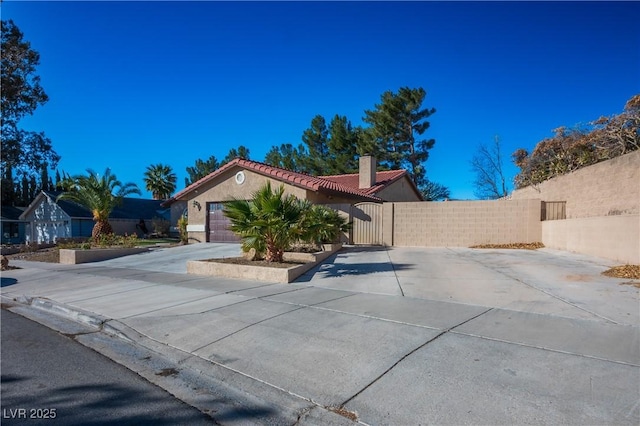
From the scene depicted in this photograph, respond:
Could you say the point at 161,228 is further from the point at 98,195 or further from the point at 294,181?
the point at 294,181

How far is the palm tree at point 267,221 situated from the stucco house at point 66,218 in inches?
1108

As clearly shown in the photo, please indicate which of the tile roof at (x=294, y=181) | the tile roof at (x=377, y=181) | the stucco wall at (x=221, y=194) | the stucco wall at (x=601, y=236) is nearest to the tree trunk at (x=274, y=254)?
the tile roof at (x=294, y=181)

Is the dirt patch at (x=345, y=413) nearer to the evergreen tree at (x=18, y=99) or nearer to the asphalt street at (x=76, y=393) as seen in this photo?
the asphalt street at (x=76, y=393)

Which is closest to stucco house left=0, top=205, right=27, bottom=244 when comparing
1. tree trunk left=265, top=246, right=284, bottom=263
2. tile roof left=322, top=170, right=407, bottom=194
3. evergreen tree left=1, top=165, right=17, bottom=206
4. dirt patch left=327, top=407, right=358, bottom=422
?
evergreen tree left=1, top=165, right=17, bottom=206

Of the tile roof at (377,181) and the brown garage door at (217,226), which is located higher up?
the tile roof at (377,181)

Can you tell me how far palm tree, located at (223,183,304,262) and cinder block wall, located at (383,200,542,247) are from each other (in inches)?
334

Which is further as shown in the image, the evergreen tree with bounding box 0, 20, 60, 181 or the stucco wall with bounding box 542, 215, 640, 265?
the evergreen tree with bounding box 0, 20, 60, 181

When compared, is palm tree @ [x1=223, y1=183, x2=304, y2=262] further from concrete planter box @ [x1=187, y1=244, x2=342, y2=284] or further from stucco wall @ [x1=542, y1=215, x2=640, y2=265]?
stucco wall @ [x1=542, y1=215, x2=640, y2=265]

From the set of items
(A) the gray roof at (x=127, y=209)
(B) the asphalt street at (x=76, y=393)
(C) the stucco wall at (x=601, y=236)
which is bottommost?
(B) the asphalt street at (x=76, y=393)

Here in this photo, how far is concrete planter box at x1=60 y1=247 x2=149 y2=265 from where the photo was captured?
50.0 ft

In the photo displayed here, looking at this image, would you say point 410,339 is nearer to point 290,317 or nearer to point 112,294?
point 290,317

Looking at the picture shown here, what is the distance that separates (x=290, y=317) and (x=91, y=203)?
17994mm

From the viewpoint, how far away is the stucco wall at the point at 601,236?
31.8 feet

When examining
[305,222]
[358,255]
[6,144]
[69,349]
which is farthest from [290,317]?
[6,144]
